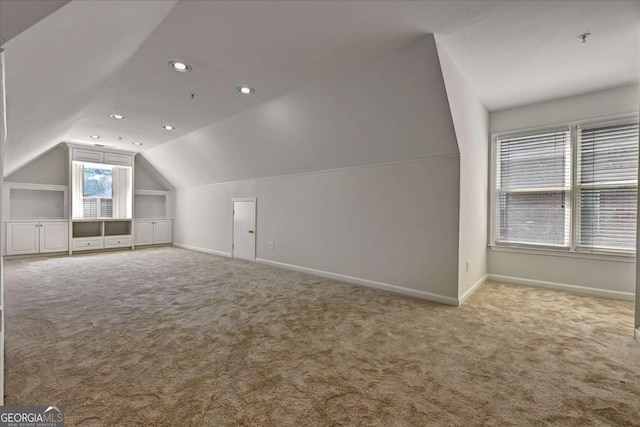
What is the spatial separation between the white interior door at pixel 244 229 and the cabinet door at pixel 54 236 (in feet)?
13.2

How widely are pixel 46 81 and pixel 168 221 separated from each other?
22.5 feet

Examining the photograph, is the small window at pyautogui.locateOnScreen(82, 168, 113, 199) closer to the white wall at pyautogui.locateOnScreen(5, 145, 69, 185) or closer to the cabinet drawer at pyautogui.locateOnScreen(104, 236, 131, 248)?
the white wall at pyautogui.locateOnScreen(5, 145, 69, 185)

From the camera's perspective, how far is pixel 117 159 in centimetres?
746

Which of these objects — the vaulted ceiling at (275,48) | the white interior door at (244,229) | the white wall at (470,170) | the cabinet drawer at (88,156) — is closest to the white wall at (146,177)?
the cabinet drawer at (88,156)

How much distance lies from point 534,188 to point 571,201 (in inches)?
18.2

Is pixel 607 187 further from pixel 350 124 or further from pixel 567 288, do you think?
pixel 350 124

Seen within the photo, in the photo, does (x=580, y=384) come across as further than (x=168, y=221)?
No

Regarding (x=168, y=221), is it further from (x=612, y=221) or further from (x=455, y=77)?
(x=612, y=221)

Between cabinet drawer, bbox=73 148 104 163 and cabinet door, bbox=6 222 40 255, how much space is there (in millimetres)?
1715

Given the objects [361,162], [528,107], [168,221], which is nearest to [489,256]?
[528,107]

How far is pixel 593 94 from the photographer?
12.6 ft

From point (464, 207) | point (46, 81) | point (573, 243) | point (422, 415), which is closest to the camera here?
point (422, 415)

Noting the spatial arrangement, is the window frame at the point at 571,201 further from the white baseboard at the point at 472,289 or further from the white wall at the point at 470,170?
the white baseboard at the point at 472,289

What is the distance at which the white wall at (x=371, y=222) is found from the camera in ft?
11.8
